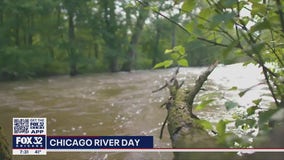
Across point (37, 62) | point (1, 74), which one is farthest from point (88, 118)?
point (37, 62)

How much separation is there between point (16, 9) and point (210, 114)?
48.9 ft

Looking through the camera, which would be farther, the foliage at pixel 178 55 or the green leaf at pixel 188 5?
the foliage at pixel 178 55

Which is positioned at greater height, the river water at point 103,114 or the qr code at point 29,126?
the qr code at point 29,126

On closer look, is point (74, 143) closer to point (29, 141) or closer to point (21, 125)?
point (29, 141)

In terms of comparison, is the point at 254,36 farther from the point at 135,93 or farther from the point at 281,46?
the point at 135,93

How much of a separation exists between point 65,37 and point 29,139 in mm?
20658

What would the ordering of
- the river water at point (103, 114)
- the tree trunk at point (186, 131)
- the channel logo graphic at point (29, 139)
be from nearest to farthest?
the tree trunk at point (186, 131), the channel logo graphic at point (29, 139), the river water at point (103, 114)

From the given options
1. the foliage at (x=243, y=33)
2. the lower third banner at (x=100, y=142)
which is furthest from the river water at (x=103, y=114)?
the foliage at (x=243, y=33)

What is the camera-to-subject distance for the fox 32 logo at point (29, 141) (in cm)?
234

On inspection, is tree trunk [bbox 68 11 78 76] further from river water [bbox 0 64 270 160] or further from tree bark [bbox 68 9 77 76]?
river water [bbox 0 64 270 160]

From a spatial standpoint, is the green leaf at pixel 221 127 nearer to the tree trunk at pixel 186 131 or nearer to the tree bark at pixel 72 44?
the tree trunk at pixel 186 131

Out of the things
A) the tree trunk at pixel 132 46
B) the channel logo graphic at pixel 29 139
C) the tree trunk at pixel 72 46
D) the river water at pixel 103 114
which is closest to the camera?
the channel logo graphic at pixel 29 139

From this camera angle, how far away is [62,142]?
229 cm

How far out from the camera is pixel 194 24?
Result: 4.40 feet
